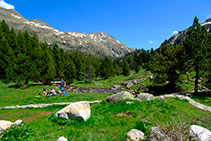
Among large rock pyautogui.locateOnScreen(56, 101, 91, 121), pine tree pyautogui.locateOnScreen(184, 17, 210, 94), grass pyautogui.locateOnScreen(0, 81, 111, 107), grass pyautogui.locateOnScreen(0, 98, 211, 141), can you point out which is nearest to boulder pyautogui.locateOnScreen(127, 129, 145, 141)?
grass pyautogui.locateOnScreen(0, 98, 211, 141)

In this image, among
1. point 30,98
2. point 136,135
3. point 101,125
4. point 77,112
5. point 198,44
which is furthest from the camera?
point 198,44

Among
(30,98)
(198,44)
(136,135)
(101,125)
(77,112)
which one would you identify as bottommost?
(30,98)

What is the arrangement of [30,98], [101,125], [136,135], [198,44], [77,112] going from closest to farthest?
[136,135] → [101,125] → [77,112] → [30,98] → [198,44]

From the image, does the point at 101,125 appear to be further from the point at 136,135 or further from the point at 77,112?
the point at 136,135

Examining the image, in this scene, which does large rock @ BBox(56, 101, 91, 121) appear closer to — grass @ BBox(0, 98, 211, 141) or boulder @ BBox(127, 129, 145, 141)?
grass @ BBox(0, 98, 211, 141)

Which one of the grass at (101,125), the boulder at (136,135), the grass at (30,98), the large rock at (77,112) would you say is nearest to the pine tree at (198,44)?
the grass at (101,125)

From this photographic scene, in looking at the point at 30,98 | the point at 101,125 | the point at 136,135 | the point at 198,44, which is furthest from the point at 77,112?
the point at 198,44

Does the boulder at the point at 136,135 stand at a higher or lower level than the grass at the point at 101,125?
higher

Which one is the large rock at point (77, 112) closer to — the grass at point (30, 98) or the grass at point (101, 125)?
the grass at point (101, 125)

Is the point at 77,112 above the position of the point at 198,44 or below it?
below

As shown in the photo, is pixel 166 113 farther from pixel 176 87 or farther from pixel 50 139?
pixel 176 87

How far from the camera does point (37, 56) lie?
47.5 meters

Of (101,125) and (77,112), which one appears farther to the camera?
(77,112)

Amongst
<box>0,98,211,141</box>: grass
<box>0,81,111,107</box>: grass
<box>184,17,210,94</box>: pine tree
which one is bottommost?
<box>0,81,111,107</box>: grass
